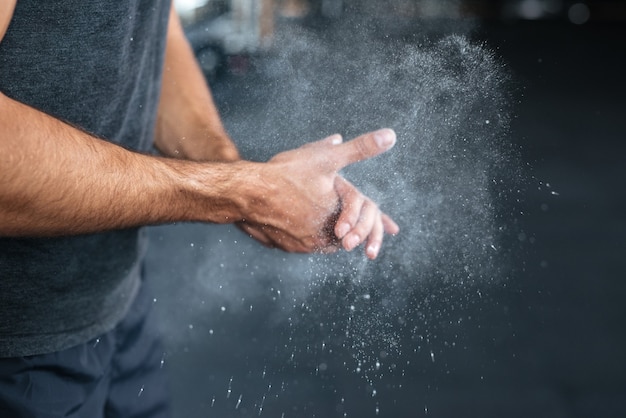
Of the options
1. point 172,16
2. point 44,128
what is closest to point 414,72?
point 172,16

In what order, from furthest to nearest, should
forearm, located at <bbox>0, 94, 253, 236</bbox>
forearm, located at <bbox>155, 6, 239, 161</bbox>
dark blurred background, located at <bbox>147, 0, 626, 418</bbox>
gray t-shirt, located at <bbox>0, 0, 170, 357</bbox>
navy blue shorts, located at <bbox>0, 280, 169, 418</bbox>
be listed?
dark blurred background, located at <bbox>147, 0, 626, 418</bbox>
forearm, located at <bbox>155, 6, 239, 161</bbox>
navy blue shorts, located at <bbox>0, 280, 169, 418</bbox>
gray t-shirt, located at <bbox>0, 0, 170, 357</bbox>
forearm, located at <bbox>0, 94, 253, 236</bbox>

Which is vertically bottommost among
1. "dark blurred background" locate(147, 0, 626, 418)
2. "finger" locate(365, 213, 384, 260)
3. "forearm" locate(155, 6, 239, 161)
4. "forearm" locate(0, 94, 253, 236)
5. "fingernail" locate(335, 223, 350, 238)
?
"dark blurred background" locate(147, 0, 626, 418)

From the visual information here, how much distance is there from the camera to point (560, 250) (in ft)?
10.6

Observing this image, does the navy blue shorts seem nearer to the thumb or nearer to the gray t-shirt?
the gray t-shirt

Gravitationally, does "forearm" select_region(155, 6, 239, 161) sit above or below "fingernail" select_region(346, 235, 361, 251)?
above

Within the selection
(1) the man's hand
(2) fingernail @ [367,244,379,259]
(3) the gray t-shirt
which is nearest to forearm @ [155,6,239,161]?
(3) the gray t-shirt

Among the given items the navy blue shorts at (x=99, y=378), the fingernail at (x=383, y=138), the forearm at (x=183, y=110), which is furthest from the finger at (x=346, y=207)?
the navy blue shorts at (x=99, y=378)

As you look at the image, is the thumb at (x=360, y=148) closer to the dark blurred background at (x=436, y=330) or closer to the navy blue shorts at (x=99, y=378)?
the dark blurred background at (x=436, y=330)

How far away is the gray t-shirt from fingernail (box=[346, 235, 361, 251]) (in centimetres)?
43

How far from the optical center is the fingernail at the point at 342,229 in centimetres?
121

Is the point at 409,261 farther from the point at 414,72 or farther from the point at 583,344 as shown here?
the point at 583,344

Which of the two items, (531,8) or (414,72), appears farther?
(531,8)

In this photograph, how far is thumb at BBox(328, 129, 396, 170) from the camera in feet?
3.97

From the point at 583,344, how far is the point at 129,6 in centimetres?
211
